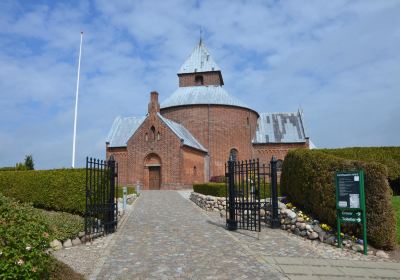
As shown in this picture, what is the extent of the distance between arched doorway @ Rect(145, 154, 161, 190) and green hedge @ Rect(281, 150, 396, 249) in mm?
23273

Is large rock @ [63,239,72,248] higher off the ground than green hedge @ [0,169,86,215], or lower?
lower

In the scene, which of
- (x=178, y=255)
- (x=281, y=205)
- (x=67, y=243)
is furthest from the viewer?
(x=281, y=205)

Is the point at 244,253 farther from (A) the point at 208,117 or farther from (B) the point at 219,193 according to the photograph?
(A) the point at 208,117

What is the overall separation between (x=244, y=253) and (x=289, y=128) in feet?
122

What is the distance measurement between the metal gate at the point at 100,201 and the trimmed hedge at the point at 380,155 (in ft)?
46.2

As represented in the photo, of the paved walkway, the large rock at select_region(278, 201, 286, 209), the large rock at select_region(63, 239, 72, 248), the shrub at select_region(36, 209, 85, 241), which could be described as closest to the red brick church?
the large rock at select_region(278, 201, 286, 209)

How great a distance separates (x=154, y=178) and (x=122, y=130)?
10658mm

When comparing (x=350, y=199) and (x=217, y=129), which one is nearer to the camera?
(x=350, y=199)

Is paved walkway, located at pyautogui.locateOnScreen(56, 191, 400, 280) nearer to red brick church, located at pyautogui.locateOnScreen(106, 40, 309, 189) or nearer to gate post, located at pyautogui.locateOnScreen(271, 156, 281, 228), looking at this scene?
gate post, located at pyautogui.locateOnScreen(271, 156, 281, 228)

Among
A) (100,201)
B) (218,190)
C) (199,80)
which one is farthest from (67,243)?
(199,80)

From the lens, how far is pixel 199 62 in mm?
48250

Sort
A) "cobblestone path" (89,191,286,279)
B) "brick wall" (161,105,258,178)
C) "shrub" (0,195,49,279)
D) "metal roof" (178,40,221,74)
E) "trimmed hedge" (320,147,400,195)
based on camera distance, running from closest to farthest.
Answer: "shrub" (0,195,49,279) → "cobblestone path" (89,191,286,279) → "trimmed hedge" (320,147,400,195) → "brick wall" (161,105,258,178) → "metal roof" (178,40,221,74)

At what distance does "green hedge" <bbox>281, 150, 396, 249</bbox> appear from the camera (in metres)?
9.35

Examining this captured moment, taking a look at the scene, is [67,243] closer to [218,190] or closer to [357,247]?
[357,247]
